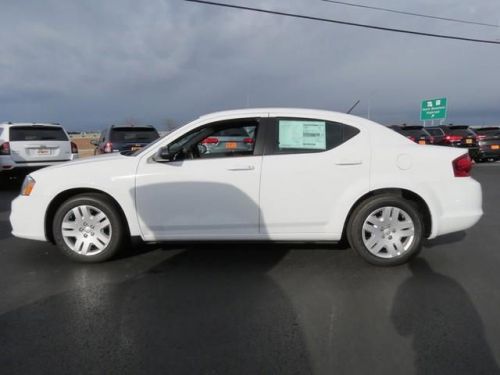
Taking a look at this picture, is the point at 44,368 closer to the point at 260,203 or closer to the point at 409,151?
the point at 260,203

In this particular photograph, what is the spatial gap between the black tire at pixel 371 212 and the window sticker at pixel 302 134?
0.75 meters

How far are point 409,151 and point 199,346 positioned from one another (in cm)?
287

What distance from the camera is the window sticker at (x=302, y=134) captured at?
14.7 feet

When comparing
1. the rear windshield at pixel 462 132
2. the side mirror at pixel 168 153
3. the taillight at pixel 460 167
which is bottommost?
the taillight at pixel 460 167

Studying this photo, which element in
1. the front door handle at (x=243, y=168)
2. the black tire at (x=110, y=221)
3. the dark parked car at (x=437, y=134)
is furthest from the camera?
the dark parked car at (x=437, y=134)

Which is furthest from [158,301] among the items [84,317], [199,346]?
[199,346]

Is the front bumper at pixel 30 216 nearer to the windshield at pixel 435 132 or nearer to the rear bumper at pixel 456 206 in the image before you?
the rear bumper at pixel 456 206

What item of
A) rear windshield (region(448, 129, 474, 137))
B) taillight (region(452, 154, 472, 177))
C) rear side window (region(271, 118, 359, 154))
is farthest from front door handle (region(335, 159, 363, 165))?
rear windshield (region(448, 129, 474, 137))

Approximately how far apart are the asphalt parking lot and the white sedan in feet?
1.14

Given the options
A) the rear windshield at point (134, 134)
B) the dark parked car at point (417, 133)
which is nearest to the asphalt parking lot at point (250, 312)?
the rear windshield at point (134, 134)

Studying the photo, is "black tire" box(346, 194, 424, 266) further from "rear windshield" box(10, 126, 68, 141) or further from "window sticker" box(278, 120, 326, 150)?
"rear windshield" box(10, 126, 68, 141)

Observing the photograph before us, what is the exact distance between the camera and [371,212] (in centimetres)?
441

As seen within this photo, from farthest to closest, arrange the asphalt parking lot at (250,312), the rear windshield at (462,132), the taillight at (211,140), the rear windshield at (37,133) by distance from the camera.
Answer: the rear windshield at (462,132)
the rear windshield at (37,133)
the taillight at (211,140)
the asphalt parking lot at (250,312)

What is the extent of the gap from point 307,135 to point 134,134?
827 centimetres
